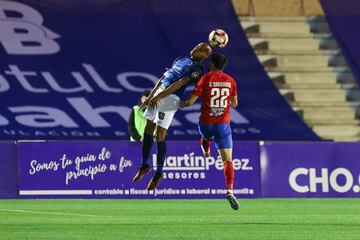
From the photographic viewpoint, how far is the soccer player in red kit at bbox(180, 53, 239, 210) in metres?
13.4

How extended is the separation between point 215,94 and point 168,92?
0.57 meters

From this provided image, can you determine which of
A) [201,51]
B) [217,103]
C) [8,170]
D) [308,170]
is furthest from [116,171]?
[201,51]

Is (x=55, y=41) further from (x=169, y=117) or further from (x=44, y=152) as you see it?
(x=169, y=117)

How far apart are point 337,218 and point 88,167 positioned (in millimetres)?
6906

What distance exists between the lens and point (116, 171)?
760 inches

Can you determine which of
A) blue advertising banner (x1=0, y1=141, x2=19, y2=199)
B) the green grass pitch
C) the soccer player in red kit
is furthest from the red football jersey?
blue advertising banner (x1=0, y1=141, x2=19, y2=199)

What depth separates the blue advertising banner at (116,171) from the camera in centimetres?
1905

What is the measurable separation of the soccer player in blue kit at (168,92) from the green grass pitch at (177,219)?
84 cm

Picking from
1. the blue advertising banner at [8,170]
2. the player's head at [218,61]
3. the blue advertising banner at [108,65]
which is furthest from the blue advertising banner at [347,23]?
the player's head at [218,61]

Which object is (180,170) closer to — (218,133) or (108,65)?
(218,133)

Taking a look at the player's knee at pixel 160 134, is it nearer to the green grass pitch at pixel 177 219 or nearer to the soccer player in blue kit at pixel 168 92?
the soccer player in blue kit at pixel 168 92

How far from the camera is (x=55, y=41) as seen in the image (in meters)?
25.8

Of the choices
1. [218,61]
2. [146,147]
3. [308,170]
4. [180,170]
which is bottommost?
[308,170]

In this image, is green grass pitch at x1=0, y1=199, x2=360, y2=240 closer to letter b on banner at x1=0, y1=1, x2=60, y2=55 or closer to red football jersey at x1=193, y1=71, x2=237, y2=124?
red football jersey at x1=193, y1=71, x2=237, y2=124
